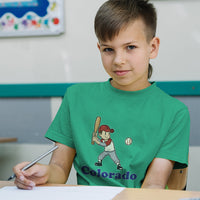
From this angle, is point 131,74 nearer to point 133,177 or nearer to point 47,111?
point 133,177

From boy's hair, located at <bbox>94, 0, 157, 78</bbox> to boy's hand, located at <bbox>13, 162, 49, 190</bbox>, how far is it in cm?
43

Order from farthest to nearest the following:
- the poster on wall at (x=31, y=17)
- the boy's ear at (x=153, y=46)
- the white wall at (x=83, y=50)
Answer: the poster on wall at (x=31, y=17) < the white wall at (x=83, y=50) < the boy's ear at (x=153, y=46)

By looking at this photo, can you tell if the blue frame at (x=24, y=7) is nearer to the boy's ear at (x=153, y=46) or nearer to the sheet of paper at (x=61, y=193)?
the boy's ear at (x=153, y=46)

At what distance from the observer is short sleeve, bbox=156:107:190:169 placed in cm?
102

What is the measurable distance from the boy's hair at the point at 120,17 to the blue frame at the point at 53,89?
0.64m

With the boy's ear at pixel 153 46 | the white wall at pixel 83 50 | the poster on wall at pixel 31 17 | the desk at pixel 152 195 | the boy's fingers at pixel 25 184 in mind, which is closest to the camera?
the desk at pixel 152 195

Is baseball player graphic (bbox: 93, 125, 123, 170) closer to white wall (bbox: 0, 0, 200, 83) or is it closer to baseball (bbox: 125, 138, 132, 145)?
baseball (bbox: 125, 138, 132, 145)

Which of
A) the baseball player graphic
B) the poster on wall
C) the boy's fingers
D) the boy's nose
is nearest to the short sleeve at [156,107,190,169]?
the baseball player graphic

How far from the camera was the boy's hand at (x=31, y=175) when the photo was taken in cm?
82

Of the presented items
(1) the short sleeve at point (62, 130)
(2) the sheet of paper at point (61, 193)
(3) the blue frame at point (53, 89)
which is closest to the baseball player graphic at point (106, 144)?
(1) the short sleeve at point (62, 130)

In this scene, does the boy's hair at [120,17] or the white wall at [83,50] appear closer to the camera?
the boy's hair at [120,17]

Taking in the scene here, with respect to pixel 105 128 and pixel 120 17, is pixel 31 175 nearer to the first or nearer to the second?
pixel 105 128

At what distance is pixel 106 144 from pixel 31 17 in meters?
1.10

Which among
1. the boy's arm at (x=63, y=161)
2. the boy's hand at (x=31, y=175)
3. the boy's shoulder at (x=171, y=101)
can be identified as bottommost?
the boy's arm at (x=63, y=161)
